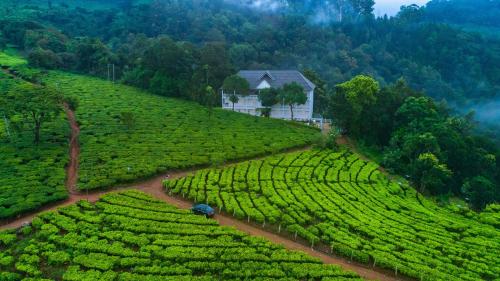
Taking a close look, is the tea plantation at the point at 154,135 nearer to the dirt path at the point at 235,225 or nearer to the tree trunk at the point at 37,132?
the dirt path at the point at 235,225

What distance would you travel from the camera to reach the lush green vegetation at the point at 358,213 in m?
30.3

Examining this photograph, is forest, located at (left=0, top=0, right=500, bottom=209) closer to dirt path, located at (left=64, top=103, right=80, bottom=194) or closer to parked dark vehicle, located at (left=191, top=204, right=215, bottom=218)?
dirt path, located at (left=64, top=103, right=80, bottom=194)

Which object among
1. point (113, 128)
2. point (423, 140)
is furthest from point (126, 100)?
point (423, 140)

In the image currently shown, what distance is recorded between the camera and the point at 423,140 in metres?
53.5

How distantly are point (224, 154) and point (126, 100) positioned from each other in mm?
29166

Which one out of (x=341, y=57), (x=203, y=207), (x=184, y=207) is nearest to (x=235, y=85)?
(x=184, y=207)

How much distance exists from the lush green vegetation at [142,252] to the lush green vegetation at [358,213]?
4.08 metres

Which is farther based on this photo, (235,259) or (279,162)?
(279,162)

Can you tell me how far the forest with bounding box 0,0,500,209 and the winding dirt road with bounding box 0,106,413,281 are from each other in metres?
25.2

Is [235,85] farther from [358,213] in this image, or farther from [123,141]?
[358,213]

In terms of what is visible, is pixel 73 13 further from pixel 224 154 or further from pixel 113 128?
pixel 224 154

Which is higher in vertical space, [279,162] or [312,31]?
[312,31]

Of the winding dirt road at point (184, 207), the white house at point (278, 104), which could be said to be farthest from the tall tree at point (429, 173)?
the white house at point (278, 104)

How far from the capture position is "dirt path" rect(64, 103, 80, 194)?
41.0 m
